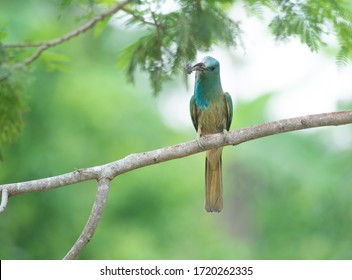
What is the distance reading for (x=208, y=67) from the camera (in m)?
5.06

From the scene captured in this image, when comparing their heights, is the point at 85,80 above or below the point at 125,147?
above

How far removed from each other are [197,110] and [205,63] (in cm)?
67

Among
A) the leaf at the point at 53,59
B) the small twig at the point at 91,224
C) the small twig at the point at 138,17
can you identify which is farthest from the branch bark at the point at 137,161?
the leaf at the point at 53,59

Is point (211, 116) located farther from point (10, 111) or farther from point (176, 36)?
point (10, 111)

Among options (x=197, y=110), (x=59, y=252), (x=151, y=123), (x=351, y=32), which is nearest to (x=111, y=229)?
(x=59, y=252)

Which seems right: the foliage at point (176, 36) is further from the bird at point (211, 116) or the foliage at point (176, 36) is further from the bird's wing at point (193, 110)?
the bird's wing at point (193, 110)

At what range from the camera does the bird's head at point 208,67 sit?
4907 millimetres

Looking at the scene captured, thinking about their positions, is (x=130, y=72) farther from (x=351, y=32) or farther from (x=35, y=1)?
(x=35, y=1)

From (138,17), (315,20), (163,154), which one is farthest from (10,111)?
(315,20)

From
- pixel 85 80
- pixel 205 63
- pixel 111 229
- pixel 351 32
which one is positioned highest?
pixel 85 80

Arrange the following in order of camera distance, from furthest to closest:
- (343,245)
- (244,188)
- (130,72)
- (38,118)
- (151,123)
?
1. (244,188)
2. (151,123)
3. (38,118)
4. (343,245)
5. (130,72)

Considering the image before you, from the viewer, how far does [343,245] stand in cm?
876

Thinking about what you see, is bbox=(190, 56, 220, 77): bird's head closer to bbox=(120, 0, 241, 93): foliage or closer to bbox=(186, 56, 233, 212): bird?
bbox=(186, 56, 233, 212): bird

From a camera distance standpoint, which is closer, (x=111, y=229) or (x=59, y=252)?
(x=59, y=252)
